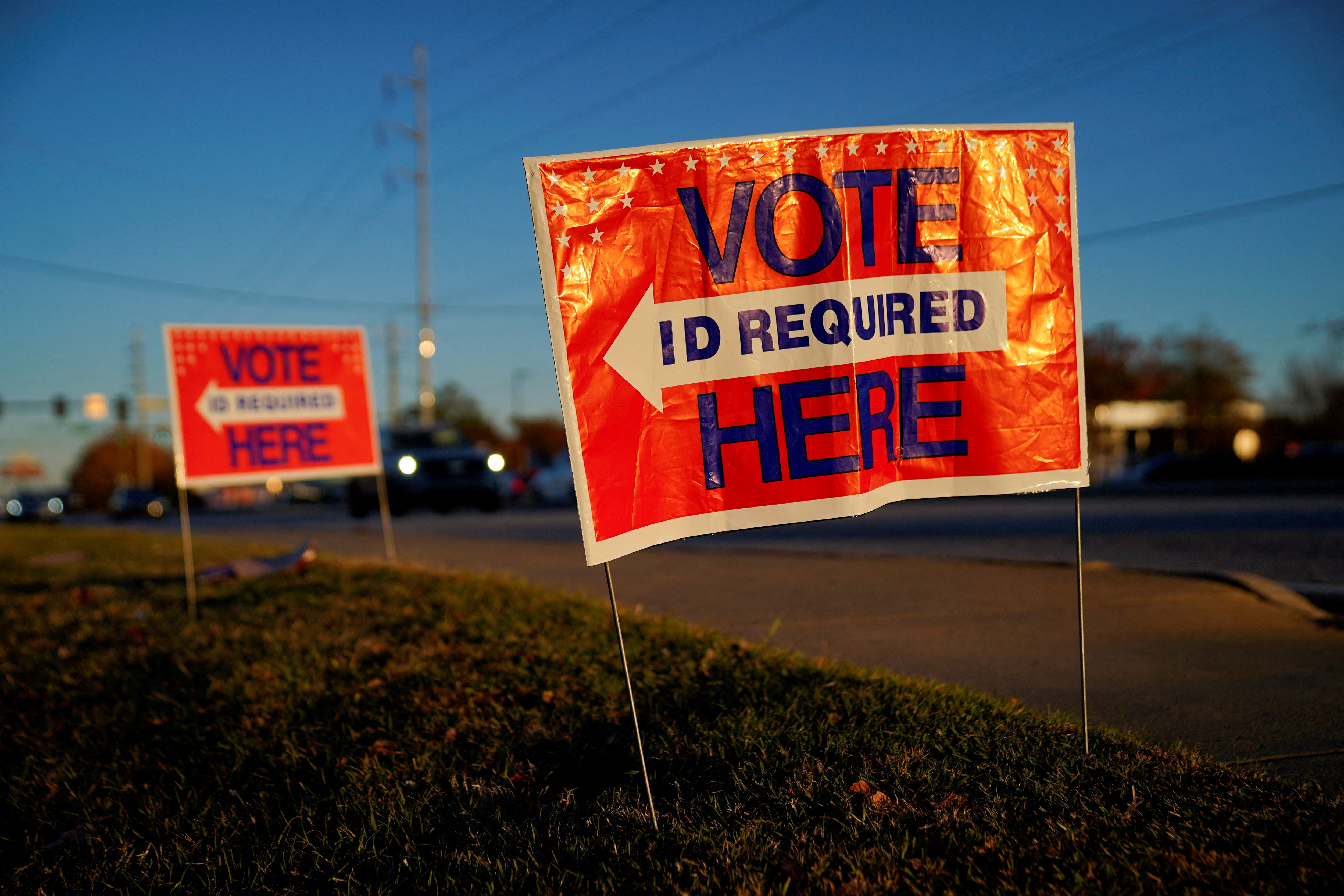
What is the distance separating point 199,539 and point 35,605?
25.4 ft

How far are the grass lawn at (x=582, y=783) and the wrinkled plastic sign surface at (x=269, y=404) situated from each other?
2648 mm

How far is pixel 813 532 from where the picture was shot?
12.8 metres

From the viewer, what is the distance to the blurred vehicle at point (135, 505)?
147 feet

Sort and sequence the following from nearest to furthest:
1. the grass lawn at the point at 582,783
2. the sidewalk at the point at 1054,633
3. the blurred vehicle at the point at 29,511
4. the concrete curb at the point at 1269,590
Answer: the grass lawn at the point at 582,783, the sidewalk at the point at 1054,633, the concrete curb at the point at 1269,590, the blurred vehicle at the point at 29,511

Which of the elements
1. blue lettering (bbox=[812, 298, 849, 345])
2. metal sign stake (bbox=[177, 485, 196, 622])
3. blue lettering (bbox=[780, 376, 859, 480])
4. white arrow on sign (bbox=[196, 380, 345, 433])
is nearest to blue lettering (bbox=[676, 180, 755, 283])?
blue lettering (bbox=[812, 298, 849, 345])

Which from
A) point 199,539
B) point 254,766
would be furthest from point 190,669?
point 199,539

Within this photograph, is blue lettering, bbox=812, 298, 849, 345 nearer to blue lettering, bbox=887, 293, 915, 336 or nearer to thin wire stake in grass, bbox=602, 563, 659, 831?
blue lettering, bbox=887, 293, 915, 336

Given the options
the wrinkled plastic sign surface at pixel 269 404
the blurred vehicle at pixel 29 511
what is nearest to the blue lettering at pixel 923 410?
the wrinkled plastic sign surface at pixel 269 404

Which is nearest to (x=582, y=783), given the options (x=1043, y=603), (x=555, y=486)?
(x=1043, y=603)

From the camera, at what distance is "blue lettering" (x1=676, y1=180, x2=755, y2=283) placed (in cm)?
326

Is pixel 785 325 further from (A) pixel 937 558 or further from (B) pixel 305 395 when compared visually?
(B) pixel 305 395

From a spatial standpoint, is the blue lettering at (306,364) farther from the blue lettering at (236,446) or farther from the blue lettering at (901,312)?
the blue lettering at (901,312)

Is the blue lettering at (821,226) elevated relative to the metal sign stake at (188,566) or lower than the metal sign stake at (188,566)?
elevated

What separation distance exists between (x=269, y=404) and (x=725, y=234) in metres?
6.65
